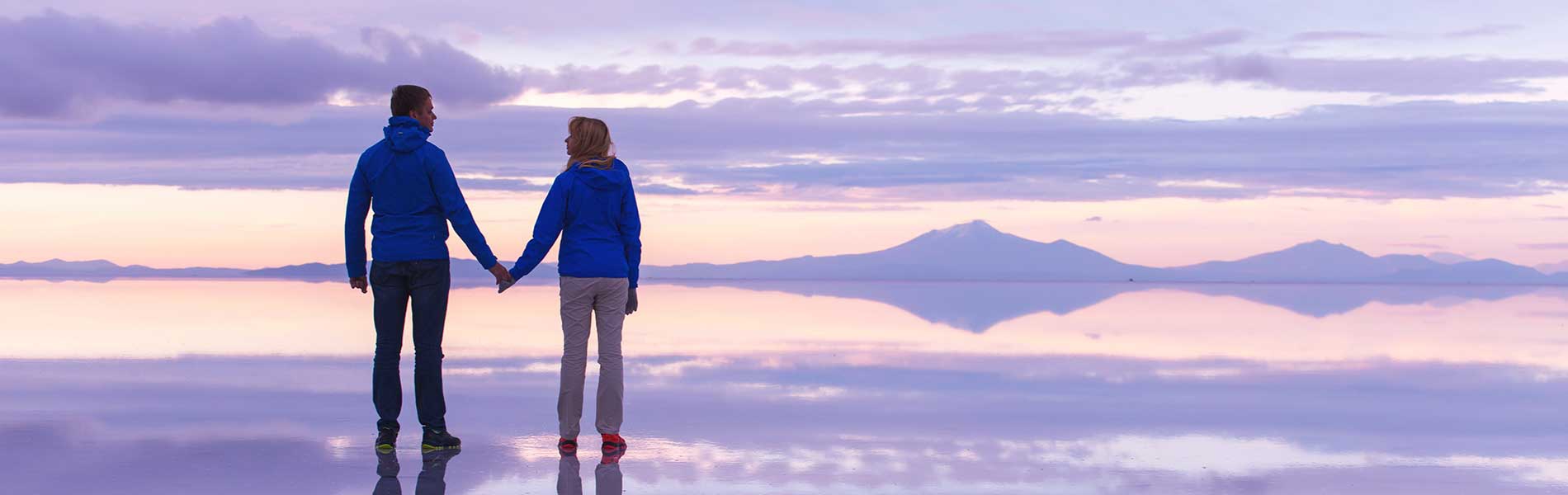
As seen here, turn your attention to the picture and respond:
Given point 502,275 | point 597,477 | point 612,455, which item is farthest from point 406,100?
point 597,477

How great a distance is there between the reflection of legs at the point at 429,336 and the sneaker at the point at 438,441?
3cm

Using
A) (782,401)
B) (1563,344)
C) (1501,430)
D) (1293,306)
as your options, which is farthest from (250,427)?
(1293,306)

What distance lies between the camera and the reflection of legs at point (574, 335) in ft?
23.9

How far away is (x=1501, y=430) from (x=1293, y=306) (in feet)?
76.4

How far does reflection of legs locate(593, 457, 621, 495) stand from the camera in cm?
587

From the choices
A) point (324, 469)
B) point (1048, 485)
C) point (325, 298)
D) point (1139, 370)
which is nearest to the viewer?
point (1048, 485)

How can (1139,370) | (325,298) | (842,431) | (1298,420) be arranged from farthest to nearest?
A: (325,298), (1139,370), (1298,420), (842,431)

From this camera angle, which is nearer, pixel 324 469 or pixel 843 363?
pixel 324 469

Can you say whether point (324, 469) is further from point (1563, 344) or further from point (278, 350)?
point (1563, 344)

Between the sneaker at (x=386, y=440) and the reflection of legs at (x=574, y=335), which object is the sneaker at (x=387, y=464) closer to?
the sneaker at (x=386, y=440)

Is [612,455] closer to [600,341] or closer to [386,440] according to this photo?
[600,341]

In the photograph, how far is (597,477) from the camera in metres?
6.25

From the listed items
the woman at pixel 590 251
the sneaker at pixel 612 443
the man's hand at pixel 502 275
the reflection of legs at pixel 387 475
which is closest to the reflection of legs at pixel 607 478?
the sneaker at pixel 612 443

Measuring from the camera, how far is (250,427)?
25.5 feet
